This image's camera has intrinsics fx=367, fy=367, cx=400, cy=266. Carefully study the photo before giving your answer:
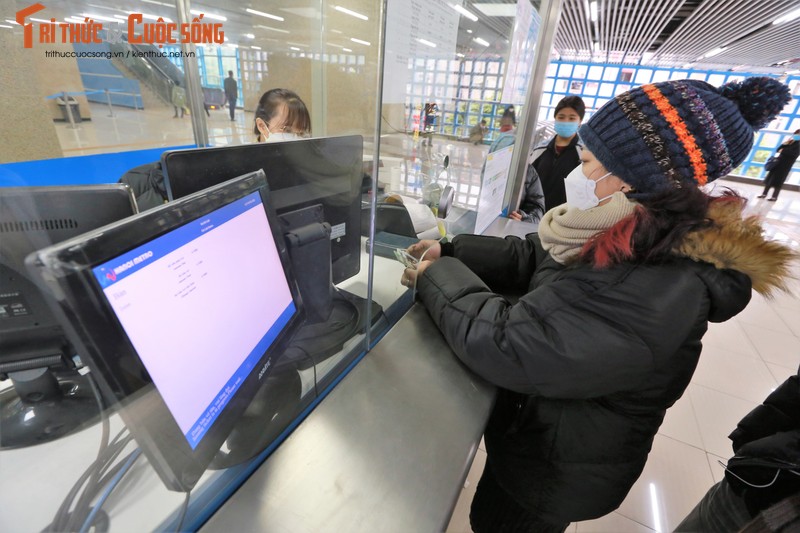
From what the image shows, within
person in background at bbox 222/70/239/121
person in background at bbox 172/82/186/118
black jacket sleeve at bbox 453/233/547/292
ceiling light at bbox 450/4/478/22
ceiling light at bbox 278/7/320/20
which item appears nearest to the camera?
black jacket sleeve at bbox 453/233/547/292

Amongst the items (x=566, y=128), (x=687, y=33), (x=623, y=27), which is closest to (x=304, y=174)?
(x=566, y=128)

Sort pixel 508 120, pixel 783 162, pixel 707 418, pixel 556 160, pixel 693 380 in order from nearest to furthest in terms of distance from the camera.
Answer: pixel 707 418 < pixel 508 120 < pixel 693 380 < pixel 556 160 < pixel 783 162

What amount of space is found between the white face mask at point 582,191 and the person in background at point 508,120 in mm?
1177

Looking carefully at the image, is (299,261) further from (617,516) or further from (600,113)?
(617,516)

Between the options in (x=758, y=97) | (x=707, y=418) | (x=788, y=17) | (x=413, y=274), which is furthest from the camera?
(x=788, y=17)

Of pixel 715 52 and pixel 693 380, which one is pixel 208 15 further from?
pixel 715 52

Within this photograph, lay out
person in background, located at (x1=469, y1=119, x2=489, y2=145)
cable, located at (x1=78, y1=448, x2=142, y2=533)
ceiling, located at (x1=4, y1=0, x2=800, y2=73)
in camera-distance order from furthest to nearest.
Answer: person in background, located at (x1=469, y1=119, x2=489, y2=145) → ceiling, located at (x1=4, y1=0, x2=800, y2=73) → cable, located at (x1=78, y1=448, x2=142, y2=533)

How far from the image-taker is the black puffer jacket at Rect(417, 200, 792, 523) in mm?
637

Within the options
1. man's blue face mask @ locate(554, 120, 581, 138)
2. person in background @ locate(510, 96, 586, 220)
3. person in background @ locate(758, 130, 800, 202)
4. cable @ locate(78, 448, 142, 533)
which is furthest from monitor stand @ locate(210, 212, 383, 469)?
person in background @ locate(758, 130, 800, 202)

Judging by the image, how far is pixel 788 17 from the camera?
5598 mm

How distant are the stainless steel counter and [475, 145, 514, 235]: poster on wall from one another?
1.06 m

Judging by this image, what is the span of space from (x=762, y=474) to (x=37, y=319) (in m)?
1.50

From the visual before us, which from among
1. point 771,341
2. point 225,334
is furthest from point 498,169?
point 771,341

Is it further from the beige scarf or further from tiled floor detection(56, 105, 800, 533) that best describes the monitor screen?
the beige scarf
